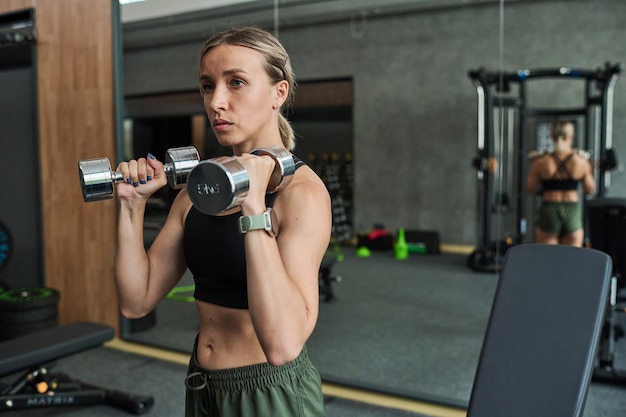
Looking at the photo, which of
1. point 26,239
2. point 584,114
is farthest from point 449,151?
point 26,239

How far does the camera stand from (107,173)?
1113 millimetres

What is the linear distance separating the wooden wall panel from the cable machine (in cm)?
212

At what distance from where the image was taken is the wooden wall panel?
11.5 feet

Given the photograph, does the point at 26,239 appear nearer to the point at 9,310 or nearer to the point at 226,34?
the point at 9,310

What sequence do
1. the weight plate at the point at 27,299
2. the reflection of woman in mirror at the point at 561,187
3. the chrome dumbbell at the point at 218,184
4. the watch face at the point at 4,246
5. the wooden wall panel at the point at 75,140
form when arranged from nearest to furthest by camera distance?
1. the chrome dumbbell at the point at 218,184
2. the reflection of woman in mirror at the point at 561,187
3. the weight plate at the point at 27,299
4. the wooden wall panel at the point at 75,140
5. the watch face at the point at 4,246

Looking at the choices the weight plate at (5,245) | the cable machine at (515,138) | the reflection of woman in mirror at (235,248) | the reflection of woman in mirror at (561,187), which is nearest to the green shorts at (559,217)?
the reflection of woman in mirror at (561,187)

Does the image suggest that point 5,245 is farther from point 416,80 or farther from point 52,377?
point 416,80

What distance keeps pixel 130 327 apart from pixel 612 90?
9.60 feet

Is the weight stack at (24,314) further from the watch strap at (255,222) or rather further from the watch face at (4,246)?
the watch strap at (255,222)

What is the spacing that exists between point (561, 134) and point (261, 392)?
2469 mm

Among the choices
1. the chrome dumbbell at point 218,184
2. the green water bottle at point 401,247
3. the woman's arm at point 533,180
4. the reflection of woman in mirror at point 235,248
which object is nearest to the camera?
the chrome dumbbell at point 218,184

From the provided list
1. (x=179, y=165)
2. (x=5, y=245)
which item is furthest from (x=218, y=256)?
(x=5, y=245)

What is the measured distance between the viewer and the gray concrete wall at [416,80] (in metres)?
2.86

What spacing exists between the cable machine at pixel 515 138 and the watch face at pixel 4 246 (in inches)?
119
